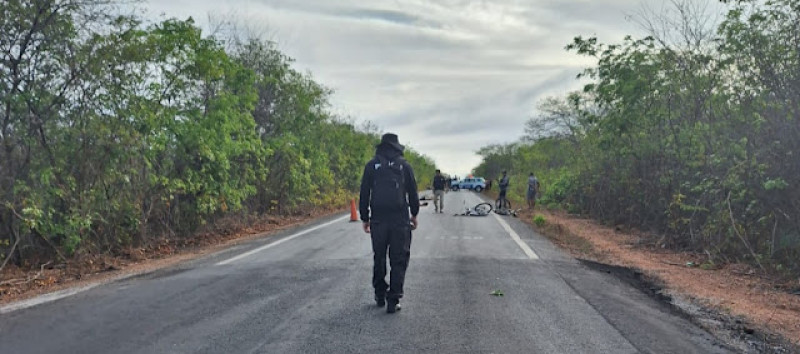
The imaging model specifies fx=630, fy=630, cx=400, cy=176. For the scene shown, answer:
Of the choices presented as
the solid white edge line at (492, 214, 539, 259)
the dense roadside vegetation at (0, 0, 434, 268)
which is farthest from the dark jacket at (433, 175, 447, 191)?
the dense roadside vegetation at (0, 0, 434, 268)

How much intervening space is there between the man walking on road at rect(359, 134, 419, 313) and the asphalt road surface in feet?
1.08

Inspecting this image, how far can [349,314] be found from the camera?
6422 millimetres

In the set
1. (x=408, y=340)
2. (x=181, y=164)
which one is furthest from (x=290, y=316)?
(x=181, y=164)

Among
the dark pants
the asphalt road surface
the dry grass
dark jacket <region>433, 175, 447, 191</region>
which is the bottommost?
the dry grass

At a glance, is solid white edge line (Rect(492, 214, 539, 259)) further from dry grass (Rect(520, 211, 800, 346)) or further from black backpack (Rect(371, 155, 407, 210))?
black backpack (Rect(371, 155, 407, 210))

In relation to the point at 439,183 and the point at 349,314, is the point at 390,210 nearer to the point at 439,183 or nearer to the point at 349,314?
the point at 349,314

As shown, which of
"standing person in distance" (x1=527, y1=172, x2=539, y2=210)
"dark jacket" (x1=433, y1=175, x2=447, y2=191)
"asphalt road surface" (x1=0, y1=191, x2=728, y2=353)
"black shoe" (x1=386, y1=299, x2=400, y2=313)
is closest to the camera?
"asphalt road surface" (x1=0, y1=191, x2=728, y2=353)

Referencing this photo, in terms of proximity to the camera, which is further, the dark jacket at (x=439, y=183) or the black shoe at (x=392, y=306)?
the dark jacket at (x=439, y=183)

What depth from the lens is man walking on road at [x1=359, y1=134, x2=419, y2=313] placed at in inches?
260

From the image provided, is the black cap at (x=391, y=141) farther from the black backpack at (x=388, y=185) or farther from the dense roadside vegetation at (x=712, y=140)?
the dense roadside vegetation at (x=712, y=140)

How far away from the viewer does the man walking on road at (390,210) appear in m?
6.61

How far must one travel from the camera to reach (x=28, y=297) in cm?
810

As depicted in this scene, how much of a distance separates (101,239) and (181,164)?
10.5ft

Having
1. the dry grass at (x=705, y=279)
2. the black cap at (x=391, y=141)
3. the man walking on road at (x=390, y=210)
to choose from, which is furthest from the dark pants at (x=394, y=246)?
the dry grass at (x=705, y=279)
